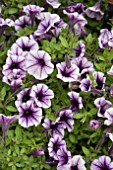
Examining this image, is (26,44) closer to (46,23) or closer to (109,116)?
(46,23)

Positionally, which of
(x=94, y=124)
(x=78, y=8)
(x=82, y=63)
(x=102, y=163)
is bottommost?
(x=102, y=163)

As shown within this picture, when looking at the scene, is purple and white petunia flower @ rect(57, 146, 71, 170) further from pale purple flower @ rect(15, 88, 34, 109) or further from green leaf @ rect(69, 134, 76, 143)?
pale purple flower @ rect(15, 88, 34, 109)

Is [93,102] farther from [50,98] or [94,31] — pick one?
[94,31]

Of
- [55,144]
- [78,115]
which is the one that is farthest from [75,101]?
[55,144]

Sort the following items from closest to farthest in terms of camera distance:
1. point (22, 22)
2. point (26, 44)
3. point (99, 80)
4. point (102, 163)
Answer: point (102, 163) → point (99, 80) → point (26, 44) → point (22, 22)

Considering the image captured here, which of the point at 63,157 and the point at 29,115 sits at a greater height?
the point at 29,115

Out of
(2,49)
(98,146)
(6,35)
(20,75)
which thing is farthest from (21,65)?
(98,146)

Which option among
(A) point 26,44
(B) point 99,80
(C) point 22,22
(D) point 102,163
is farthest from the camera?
(C) point 22,22
